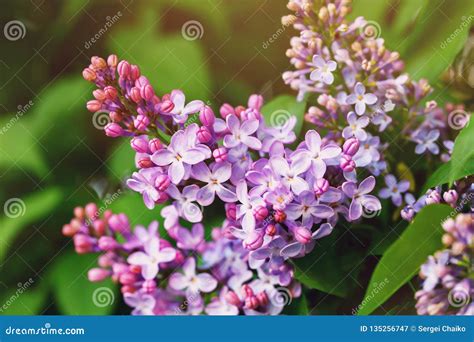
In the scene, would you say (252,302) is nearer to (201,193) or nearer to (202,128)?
(201,193)

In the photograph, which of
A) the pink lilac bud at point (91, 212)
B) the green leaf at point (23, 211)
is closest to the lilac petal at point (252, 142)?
the pink lilac bud at point (91, 212)

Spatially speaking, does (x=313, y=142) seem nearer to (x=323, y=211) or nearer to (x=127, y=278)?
(x=323, y=211)

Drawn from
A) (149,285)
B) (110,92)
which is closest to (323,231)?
(149,285)

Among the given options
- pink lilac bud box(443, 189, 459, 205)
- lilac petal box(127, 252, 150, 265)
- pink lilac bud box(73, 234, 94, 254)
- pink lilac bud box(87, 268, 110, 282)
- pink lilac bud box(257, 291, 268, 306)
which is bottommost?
pink lilac bud box(87, 268, 110, 282)

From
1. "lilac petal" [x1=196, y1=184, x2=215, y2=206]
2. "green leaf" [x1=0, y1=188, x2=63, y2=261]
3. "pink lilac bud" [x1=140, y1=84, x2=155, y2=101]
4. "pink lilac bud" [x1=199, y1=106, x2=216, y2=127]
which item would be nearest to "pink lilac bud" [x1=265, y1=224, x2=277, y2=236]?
"lilac petal" [x1=196, y1=184, x2=215, y2=206]

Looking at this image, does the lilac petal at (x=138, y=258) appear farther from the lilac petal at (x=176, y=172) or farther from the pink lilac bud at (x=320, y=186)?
the pink lilac bud at (x=320, y=186)

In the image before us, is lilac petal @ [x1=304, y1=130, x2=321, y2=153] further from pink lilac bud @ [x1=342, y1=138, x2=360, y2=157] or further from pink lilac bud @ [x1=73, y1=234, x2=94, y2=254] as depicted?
pink lilac bud @ [x1=73, y1=234, x2=94, y2=254]
